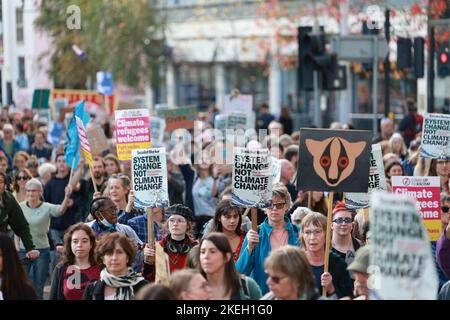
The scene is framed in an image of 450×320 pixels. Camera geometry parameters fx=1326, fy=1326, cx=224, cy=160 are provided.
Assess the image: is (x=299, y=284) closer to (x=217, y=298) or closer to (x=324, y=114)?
(x=217, y=298)

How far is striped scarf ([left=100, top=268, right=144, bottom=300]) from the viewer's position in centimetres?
780

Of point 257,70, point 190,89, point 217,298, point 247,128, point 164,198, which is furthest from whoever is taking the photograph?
point 190,89

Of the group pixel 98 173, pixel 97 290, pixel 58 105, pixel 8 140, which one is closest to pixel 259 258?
pixel 97 290

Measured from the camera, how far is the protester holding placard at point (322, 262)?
8711 millimetres

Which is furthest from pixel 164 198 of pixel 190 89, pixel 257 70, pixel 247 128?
pixel 190 89

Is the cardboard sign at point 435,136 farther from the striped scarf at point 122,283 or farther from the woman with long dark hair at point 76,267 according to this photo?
the striped scarf at point 122,283

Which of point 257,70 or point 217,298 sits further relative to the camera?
point 257,70

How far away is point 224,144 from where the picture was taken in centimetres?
1688

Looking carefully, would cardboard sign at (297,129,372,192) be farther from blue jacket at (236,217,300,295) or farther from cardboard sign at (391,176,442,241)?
cardboard sign at (391,176,442,241)

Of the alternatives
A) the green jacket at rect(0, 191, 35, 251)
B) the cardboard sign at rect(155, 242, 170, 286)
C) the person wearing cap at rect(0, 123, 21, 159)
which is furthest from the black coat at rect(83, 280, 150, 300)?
the person wearing cap at rect(0, 123, 21, 159)

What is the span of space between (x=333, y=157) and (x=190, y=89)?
45.2m

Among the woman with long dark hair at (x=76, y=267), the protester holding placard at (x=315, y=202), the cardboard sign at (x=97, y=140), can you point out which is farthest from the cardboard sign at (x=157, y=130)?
the woman with long dark hair at (x=76, y=267)

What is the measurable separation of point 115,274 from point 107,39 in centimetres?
3521
